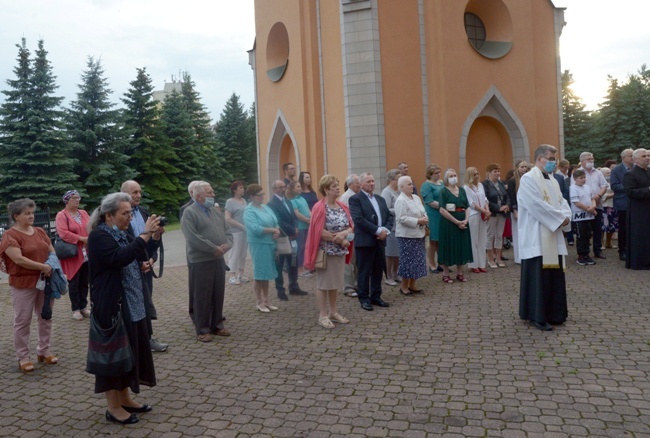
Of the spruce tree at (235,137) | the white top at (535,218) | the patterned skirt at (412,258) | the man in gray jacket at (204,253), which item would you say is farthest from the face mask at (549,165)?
the spruce tree at (235,137)

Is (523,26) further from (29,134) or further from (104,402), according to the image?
(29,134)

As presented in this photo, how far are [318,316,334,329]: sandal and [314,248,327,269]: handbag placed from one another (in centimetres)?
69

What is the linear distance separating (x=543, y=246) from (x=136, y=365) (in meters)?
4.70

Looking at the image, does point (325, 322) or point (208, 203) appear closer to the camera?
point (208, 203)

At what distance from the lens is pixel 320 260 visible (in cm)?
727

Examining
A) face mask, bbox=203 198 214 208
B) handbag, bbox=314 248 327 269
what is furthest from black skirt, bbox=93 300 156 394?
handbag, bbox=314 248 327 269

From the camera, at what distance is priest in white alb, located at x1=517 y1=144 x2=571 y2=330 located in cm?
666

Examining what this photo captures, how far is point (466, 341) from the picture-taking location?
20.7 ft

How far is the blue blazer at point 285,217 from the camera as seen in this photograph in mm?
9508

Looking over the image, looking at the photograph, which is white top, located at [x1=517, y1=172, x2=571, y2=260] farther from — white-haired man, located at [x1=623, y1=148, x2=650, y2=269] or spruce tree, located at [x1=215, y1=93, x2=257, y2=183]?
spruce tree, located at [x1=215, y1=93, x2=257, y2=183]

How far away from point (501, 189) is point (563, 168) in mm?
2909

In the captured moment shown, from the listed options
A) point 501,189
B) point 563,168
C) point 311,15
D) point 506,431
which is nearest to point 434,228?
point 501,189

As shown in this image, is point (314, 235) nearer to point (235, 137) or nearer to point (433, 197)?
point (433, 197)

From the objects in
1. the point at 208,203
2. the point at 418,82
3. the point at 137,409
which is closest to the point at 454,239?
the point at 208,203
